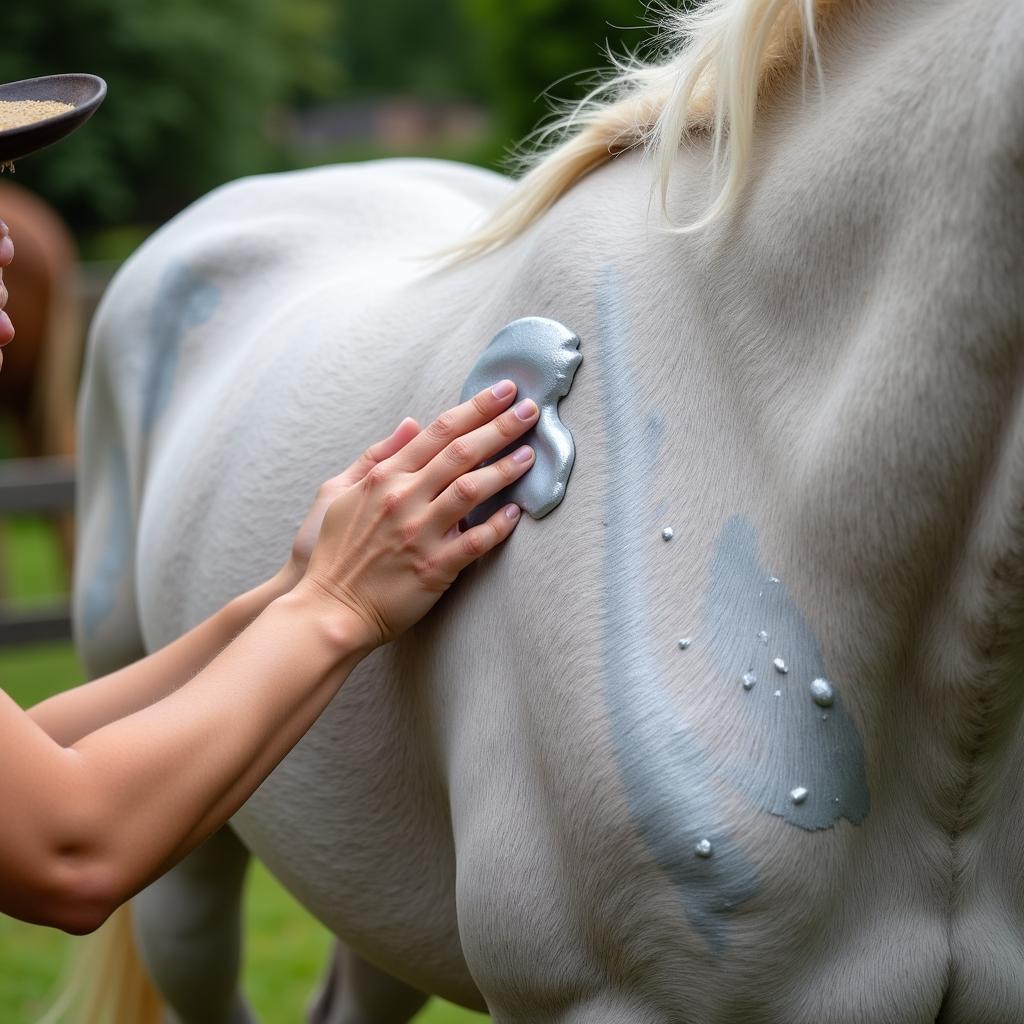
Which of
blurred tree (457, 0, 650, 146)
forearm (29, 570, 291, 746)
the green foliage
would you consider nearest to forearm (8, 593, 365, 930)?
forearm (29, 570, 291, 746)

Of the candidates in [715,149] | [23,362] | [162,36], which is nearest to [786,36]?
[715,149]

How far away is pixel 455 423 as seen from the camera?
1.12 metres

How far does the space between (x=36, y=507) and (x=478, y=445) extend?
4303 mm

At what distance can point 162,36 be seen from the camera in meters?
14.6

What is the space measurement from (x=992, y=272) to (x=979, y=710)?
29cm

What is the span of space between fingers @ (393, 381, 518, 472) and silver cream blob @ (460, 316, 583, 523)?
1cm

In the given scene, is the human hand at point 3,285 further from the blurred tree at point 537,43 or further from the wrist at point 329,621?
the blurred tree at point 537,43

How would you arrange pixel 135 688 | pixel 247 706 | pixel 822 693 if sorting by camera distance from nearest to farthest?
pixel 822 693, pixel 247 706, pixel 135 688

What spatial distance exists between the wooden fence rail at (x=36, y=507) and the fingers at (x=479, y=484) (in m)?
4.21

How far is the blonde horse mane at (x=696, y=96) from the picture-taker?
95 cm

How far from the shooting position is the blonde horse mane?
95 cm

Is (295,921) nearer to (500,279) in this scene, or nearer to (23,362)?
(500,279)

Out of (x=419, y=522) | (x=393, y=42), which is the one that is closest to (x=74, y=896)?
(x=419, y=522)

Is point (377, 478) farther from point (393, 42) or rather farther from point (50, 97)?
point (393, 42)
